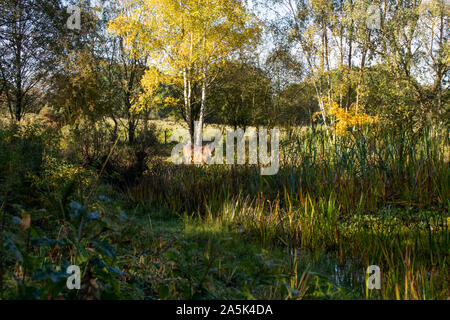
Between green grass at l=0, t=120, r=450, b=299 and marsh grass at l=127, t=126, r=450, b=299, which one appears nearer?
green grass at l=0, t=120, r=450, b=299

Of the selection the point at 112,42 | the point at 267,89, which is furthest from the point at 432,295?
the point at 112,42

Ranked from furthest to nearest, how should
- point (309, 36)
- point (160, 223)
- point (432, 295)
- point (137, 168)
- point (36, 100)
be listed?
1. point (36, 100)
2. point (309, 36)
3. point (137, 168)
4. point (160, 223)
5. point (432, 295)

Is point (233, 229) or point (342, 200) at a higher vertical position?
point (342, 200)

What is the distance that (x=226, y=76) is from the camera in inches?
525

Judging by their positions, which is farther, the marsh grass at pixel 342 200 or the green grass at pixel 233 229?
the marsh grass at pixel 342 200

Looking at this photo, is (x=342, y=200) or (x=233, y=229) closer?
(x=233, y=229)

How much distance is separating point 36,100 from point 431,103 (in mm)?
14925

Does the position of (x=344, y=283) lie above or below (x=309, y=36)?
below

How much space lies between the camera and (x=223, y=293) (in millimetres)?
1999
